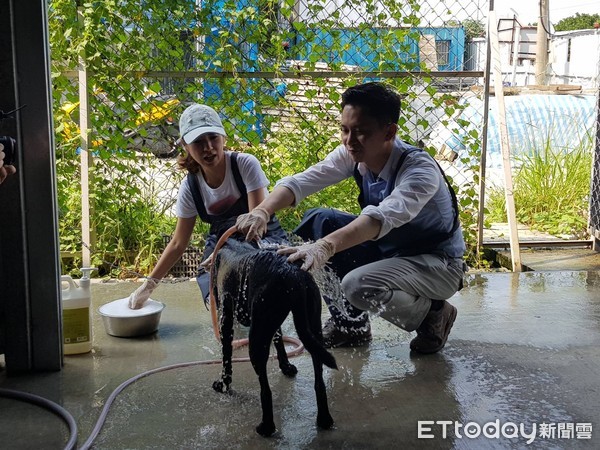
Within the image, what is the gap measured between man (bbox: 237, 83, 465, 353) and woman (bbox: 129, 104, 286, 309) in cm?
31

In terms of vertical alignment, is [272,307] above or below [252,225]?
below

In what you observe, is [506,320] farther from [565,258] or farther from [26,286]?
[26,286]

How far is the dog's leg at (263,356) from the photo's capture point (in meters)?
2.78

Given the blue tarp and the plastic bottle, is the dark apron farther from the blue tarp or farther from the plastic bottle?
the blue tarp

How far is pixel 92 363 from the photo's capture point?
3701 millimetres

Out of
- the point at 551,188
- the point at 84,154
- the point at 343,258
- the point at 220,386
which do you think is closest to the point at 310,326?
the point at 220,386

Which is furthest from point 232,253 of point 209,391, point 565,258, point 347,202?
point 565,258

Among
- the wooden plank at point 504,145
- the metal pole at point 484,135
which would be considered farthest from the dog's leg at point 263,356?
the metal pole at point 484,135

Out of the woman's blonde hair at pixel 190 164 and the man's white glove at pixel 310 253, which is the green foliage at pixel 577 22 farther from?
the man's white glove at pixel 310 253

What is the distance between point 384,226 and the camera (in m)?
3.17

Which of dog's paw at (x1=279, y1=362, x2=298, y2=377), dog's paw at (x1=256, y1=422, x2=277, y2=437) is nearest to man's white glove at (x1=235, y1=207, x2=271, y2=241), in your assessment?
dog's paw at (x1=279, y1=362, x2=298, y2=377)

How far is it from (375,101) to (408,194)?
19.5 inches

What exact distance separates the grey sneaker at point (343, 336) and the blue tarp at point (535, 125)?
9.05ft

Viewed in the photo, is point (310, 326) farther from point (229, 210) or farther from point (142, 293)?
point (142, 293)
